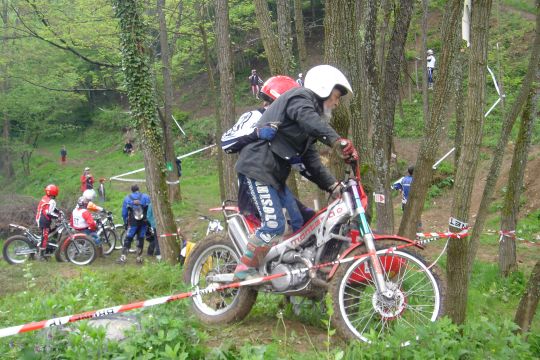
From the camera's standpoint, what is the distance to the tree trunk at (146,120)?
34.1 ft

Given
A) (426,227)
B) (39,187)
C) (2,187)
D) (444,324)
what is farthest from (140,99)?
(2,187)

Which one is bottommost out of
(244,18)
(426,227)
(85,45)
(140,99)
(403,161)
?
(426,227)

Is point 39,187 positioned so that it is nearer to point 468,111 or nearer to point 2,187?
point 2,187

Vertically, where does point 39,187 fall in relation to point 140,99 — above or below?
below

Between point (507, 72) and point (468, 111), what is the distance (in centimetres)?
2308

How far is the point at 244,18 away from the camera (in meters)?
29.8

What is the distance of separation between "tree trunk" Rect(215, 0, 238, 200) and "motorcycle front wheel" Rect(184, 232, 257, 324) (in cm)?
433

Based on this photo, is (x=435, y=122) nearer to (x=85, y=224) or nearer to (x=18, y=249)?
(x=85, y=224)

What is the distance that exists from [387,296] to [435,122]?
8.59ft

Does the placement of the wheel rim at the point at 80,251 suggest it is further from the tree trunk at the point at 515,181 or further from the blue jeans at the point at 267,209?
the blue jeans at the point at 267,209

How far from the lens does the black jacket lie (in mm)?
4531

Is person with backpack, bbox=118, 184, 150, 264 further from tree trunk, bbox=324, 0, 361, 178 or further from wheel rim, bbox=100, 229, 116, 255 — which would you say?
tree trunk, bbox=324, 0, 361, 178

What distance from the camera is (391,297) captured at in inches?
171

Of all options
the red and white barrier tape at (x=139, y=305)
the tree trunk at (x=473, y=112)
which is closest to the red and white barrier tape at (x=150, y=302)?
the red and white barrier tape at (x=139, y=305)
